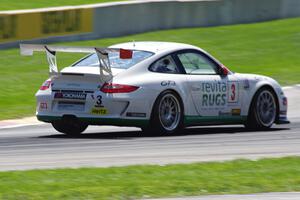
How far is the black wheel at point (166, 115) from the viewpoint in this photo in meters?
14.6

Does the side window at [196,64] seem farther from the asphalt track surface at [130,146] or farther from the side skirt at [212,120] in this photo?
the asphalt track surface at [130,146]

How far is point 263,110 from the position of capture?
16.2m

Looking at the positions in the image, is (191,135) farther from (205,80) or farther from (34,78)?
(34,78)

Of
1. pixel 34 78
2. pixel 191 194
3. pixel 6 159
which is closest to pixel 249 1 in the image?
pixel 34 78

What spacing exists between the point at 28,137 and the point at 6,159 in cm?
289

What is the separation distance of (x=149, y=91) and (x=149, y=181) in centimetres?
462

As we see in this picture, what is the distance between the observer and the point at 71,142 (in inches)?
551

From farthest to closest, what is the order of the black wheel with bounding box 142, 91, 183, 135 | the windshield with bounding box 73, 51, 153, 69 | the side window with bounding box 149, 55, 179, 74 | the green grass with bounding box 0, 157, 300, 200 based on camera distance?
the side window with bounding box 149, 55, 179, 74, the windshield with bounding box 73, 51, 153, 69, the black wheel with bounding box 142, 91, 183, 135, the green grass with bounding box 0, 157, 300, 200

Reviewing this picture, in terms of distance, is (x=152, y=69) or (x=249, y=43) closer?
(x=152, y=69)

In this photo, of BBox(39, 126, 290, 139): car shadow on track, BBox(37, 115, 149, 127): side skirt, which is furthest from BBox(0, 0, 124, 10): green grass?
BBox(37, 115, 149, 127): side skirt

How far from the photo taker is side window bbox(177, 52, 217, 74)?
15.4m

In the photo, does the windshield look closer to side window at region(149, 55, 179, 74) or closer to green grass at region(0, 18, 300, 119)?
side window at region(149, 55, 179, 74)

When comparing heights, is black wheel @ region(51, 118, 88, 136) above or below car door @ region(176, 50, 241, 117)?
below

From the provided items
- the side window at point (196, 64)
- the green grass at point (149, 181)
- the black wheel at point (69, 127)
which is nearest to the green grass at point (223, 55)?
the black wheel at point (69, 127)
